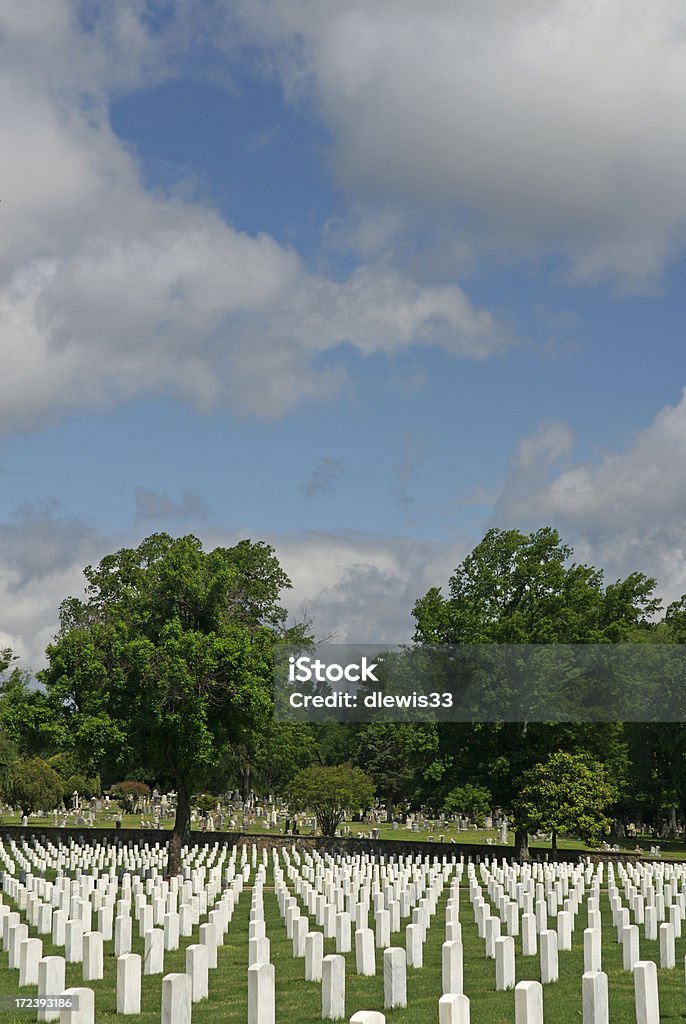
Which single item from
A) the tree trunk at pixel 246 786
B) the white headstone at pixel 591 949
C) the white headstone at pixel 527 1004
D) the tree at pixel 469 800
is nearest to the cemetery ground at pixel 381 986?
the white headstone at pixel 591 949

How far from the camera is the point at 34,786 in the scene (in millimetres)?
58594

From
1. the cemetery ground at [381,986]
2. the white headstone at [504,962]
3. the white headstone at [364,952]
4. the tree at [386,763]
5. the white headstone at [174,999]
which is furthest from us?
the tree at [386,763]

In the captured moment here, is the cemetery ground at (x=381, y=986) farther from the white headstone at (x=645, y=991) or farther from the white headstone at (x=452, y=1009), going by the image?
the white headstone at (x=452, y=1009)

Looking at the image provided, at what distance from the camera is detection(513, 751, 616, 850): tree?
119ft

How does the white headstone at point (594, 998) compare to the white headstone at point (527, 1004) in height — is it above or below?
below

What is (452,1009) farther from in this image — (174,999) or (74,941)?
(74,941)

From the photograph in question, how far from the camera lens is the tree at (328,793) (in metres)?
49.2

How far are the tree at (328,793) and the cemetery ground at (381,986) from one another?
32.9 meters

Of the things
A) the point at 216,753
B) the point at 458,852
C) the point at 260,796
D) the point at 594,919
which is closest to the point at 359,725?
the point at 260,796

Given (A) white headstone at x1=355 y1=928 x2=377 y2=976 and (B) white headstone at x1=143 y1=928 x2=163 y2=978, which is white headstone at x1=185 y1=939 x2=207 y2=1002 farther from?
(A) white headstone at x1=355 y1=928 x2=377 y2=976

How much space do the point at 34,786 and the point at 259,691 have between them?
34.2 meters

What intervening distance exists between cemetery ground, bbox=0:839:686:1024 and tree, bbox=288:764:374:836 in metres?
32.9

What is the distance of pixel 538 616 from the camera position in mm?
39594

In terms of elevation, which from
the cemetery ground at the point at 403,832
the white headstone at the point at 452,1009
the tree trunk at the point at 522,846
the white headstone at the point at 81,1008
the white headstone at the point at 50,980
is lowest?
the cemetery ground at the point at 403,832
